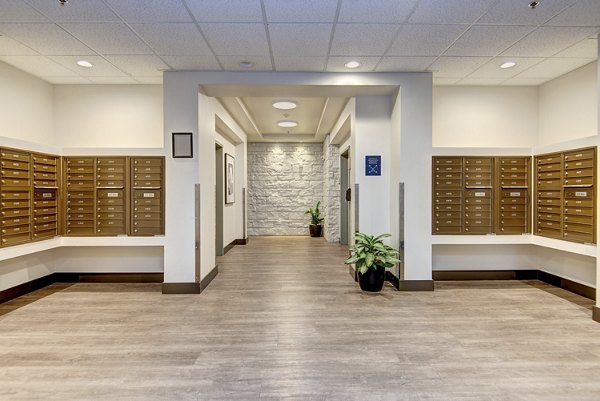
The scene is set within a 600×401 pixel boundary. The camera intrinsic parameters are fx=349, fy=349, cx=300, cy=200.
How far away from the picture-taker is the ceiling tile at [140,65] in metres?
3.70

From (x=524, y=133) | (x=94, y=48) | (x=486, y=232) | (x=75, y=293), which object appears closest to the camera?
(x=94, y=48)

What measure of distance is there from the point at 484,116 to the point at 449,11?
244cm

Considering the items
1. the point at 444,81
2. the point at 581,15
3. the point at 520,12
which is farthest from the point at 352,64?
the point at 581,15

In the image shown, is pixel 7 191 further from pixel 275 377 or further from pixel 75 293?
pixel 275 377

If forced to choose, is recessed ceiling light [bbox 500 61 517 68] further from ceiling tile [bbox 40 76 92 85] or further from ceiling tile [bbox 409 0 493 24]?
ceiling tile [bbox 40 76 92 85]

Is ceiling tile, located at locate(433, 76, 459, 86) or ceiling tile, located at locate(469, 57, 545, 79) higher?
ceiling tile, located at locate(433, 76, 459, 86)

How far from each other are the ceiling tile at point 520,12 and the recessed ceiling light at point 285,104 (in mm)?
3062

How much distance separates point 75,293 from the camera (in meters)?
4.14

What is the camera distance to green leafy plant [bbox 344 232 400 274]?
4.08 m

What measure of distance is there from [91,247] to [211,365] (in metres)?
3.19

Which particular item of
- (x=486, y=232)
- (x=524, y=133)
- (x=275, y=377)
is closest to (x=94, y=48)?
(x=275, y=377)

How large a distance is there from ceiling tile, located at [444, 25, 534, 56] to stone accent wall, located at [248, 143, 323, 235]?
5.95 metres

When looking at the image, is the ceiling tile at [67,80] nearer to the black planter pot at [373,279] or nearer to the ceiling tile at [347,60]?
the ceiling tile at [347,60]

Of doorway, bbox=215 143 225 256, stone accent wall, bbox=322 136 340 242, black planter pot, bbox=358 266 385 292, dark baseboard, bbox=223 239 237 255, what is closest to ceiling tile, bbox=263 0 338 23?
black planter pot, bbox=358 266 385 292
